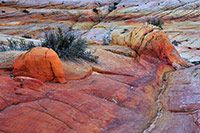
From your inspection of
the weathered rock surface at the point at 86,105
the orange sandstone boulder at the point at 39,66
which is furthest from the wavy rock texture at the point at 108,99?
the orange sandstone boulder at the point at 39,66

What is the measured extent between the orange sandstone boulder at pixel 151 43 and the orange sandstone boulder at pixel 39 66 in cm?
391

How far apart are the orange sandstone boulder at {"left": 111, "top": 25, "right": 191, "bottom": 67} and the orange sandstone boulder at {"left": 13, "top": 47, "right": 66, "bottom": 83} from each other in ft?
12.8

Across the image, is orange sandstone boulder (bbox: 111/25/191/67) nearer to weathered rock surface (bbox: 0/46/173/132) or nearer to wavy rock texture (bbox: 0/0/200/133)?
wavy rock texture (bbox: 0/0/200/133)

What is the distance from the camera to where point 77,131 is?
90.9 inches

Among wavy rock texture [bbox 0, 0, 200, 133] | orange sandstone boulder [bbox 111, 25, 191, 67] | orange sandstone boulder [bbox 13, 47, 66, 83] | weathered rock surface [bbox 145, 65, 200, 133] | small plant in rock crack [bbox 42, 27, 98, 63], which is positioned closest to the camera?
wavy rock texture [bbox 0, 0, 200, 133]

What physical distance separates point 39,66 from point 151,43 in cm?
469

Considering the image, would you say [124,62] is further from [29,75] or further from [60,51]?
[29,75]

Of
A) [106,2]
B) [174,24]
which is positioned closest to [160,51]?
[174,24]

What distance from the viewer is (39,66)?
343cm

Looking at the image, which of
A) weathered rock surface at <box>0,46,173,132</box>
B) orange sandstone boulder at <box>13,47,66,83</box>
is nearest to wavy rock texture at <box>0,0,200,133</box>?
weathered rock surface at <box>0,46,173,132</box>

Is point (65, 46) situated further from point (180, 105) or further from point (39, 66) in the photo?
point (180, 105)

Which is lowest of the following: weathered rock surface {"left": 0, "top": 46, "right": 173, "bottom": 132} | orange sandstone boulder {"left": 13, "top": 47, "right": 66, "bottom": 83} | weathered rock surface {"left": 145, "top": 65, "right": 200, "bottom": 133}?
weathered rock surface {"left": 145, "top": 65, "right": 200, "bottom": 133}

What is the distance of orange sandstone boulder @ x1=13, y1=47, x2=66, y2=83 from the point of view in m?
3.39

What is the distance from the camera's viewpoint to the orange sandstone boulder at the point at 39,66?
339 cm
